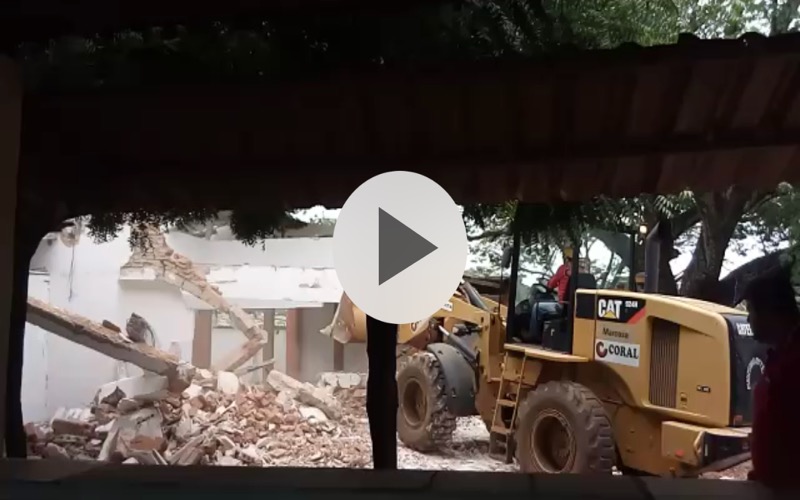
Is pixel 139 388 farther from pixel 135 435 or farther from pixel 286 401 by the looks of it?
pixel 286 401

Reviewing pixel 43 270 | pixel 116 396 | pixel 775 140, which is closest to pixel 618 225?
pixel 775 140

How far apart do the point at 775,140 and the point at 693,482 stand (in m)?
1.18

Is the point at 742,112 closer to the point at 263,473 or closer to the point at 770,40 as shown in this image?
the point at 770,40

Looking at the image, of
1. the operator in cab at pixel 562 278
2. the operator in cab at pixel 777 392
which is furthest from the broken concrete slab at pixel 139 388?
the operator in cab at pixel 777 392

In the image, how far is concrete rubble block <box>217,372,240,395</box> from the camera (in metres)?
4.10

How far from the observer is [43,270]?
3.38 m

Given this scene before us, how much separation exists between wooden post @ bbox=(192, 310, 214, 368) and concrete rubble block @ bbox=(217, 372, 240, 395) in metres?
0.13

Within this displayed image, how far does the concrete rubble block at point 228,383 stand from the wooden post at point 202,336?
127mm

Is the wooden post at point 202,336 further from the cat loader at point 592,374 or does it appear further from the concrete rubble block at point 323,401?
the cat loader at point 592,374

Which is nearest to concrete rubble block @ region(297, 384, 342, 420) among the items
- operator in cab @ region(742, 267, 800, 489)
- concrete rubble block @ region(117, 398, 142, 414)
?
concrete rubble block @ region(117, 398, 142, 414)

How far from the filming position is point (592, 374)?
388cm

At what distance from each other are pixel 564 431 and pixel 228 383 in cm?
191

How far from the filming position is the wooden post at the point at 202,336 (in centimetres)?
381
